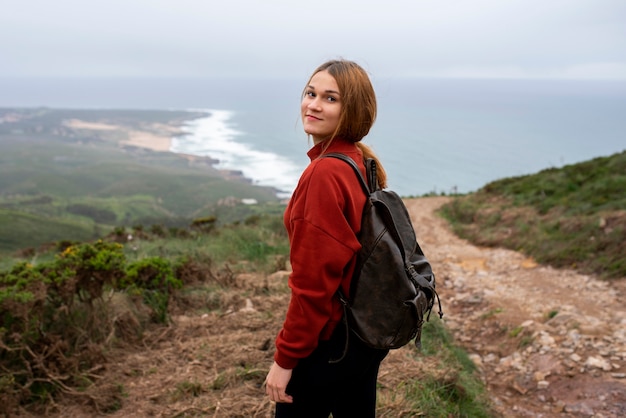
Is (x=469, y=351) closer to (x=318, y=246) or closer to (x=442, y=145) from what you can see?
(x=318, y=246)

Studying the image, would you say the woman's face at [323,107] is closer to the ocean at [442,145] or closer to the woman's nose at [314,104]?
the woman's nose at [314,104]

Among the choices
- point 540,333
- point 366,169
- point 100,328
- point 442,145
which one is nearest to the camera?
point 366,169

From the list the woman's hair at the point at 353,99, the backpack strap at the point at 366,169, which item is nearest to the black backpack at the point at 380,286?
the backpack strap at the point at 366,169

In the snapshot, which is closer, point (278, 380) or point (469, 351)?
point (278, 380)

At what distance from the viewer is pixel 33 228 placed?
121 ft

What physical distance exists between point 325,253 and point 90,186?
8707 cm

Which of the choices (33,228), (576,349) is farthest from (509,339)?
(33,228)

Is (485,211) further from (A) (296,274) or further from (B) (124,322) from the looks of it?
(A) (296,274)

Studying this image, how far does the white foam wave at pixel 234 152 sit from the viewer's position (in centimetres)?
5097

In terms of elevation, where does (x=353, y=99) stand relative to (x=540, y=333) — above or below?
above

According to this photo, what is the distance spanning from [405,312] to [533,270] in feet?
21.7

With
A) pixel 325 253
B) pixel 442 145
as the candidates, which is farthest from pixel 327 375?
pixel 442 145

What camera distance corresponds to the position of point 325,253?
132 centimetres

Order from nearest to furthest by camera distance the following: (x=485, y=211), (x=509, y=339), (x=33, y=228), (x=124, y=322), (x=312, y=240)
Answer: (x=312, y=240) < (x=124, y=322) < (x=509, y=339) < (x=485, y=211) < (x=33, y=228)
